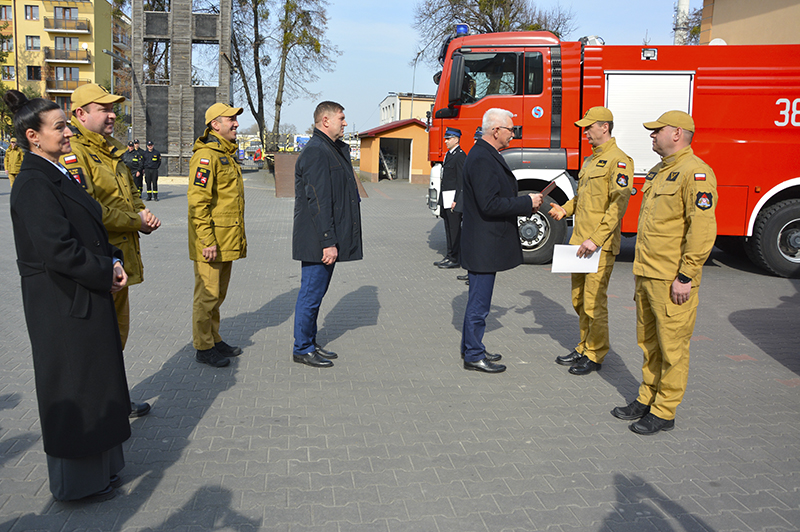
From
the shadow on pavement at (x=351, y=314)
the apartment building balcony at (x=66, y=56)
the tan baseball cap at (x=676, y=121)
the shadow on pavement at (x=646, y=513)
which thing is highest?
the apartment building balcony at (x=66, y=56)

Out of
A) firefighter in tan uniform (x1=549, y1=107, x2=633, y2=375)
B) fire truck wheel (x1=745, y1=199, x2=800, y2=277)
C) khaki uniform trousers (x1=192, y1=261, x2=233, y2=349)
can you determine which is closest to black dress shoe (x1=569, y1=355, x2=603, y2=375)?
firefighter in tan uniform (x1=549, y1=107, x2=633, y2=375)

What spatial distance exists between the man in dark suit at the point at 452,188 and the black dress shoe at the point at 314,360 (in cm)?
401

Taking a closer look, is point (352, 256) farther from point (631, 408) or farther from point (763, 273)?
point (763, 273)

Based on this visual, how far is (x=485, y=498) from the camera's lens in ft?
10.7

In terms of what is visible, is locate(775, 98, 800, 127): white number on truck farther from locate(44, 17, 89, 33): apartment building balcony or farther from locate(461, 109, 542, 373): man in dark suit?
locate(44, 17, 89, 33): apartment building balcony

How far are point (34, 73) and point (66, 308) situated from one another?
82.5 metres

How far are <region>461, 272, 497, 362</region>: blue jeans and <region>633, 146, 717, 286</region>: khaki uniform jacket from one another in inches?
50.3

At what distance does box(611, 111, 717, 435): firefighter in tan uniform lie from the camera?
3826 millimetres

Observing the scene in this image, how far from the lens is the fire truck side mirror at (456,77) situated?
31.8ft

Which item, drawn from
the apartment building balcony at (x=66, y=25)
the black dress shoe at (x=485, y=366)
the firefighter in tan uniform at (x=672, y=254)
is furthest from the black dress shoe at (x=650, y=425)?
the apartment building balcony at (x=66, y=25)

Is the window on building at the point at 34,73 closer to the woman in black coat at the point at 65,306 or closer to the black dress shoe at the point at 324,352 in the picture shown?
the black dress shoe at the point at 324,352

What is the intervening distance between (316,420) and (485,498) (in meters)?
1.36

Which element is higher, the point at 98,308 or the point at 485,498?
the point at 98,308

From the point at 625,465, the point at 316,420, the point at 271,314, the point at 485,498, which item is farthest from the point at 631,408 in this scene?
the point at 271,314
